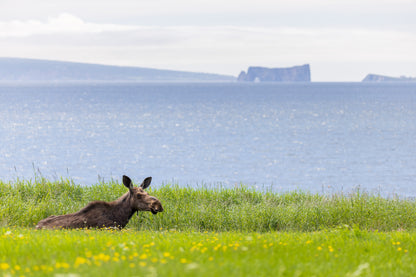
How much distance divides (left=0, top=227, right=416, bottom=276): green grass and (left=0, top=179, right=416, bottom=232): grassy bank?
4536mm

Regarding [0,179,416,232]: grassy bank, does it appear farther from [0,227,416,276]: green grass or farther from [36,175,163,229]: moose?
[0,227,416,276]: green grass

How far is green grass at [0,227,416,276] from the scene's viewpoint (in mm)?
6004

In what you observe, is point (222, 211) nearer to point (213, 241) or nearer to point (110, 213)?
point (110, 213)

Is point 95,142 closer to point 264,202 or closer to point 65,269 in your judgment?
point 264,202

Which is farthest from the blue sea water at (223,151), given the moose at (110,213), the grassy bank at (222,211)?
the moose at (110,213)

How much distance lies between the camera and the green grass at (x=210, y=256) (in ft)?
19.7

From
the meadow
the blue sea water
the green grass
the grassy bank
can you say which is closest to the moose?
the meadow

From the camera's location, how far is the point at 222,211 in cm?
1563

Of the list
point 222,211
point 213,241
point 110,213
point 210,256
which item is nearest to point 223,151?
point 222,211

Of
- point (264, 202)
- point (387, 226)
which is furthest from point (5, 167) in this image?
point (387, 226)

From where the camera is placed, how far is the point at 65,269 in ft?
19.5

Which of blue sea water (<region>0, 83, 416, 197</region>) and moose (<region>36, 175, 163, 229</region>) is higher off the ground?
moose (<region>36, 175, 163, 229</region>)

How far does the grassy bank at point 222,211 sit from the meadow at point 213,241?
3 cm

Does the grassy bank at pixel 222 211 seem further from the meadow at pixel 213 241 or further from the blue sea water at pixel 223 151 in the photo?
the blue sea water at pixel 223 151
